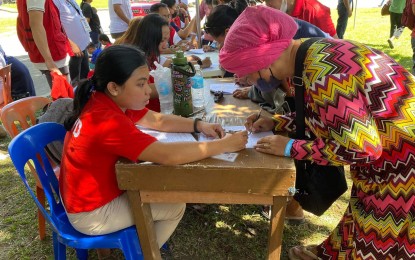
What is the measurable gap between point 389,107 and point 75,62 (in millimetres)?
3672

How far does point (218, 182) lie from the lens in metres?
1.48

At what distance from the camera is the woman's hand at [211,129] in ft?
5.89

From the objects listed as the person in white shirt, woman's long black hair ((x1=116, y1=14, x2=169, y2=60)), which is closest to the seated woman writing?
woman's long black hair ((x1=116, y1=14, x2=169, y2=60))

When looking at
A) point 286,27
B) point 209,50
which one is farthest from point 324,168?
point 209,50

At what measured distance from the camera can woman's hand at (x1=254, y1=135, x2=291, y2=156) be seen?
60.0 inches

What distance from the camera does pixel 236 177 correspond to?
146cm

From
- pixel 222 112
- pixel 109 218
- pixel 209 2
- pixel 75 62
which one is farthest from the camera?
pixel 209 2

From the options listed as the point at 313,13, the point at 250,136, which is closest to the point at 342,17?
the point at 313,13

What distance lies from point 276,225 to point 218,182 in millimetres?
357

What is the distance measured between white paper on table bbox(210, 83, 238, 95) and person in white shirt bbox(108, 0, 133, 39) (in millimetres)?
2956

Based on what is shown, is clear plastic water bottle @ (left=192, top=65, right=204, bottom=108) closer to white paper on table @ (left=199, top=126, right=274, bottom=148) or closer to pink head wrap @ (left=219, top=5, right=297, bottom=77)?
white paper on table @ (left=199, top=126, right=274, bottom=148)

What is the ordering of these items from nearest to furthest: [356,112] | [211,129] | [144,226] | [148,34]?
[356,112] → [144,226] → [211,129] → [148,34]

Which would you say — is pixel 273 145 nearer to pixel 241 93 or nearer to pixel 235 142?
pixel 235 142

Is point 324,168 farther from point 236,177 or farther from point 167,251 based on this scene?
point 167,251
